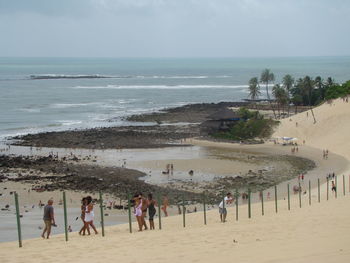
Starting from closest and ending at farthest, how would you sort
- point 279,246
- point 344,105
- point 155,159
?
1. point 279,246
2. point 155,159
3. point 344,105

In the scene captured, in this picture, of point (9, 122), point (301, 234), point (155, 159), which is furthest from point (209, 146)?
point (301, 234)

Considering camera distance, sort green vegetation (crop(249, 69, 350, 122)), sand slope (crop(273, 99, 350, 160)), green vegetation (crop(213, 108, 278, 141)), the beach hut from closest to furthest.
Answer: sand slope (crop(273, 99, 350, 160))
green vegetation (crop(213, 108, 278, 141))
the beach hut
green vegetation (crop(249, 69, 350, 122))

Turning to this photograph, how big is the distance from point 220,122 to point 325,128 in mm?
11800

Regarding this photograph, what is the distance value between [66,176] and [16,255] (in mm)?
25376

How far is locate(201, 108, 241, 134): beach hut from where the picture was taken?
60.1 metres

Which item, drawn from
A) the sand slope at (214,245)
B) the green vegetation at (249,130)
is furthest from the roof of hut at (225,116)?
the sand slope at (214,245)

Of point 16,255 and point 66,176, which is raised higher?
point 16,255

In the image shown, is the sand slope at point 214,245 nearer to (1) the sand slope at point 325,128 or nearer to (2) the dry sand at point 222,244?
(2) the dry sand at point 222,244

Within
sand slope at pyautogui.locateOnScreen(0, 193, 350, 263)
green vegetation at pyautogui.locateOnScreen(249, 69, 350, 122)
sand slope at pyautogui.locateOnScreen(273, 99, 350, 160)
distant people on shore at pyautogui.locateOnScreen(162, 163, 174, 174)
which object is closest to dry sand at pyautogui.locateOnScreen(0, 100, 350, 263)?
sand slope at pyautogui.locateOnScreen(0, 193, 350, 263)

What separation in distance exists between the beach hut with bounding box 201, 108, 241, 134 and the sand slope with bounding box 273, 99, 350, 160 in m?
5.31

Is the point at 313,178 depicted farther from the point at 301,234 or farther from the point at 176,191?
the point at 301,234

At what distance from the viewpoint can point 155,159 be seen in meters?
45.6

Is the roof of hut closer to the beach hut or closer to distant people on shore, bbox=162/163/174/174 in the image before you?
the beach hut

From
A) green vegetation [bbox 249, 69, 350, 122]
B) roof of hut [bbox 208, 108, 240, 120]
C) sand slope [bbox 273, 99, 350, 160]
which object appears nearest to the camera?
sand slope [bbox 273, 99, 350, 160]
